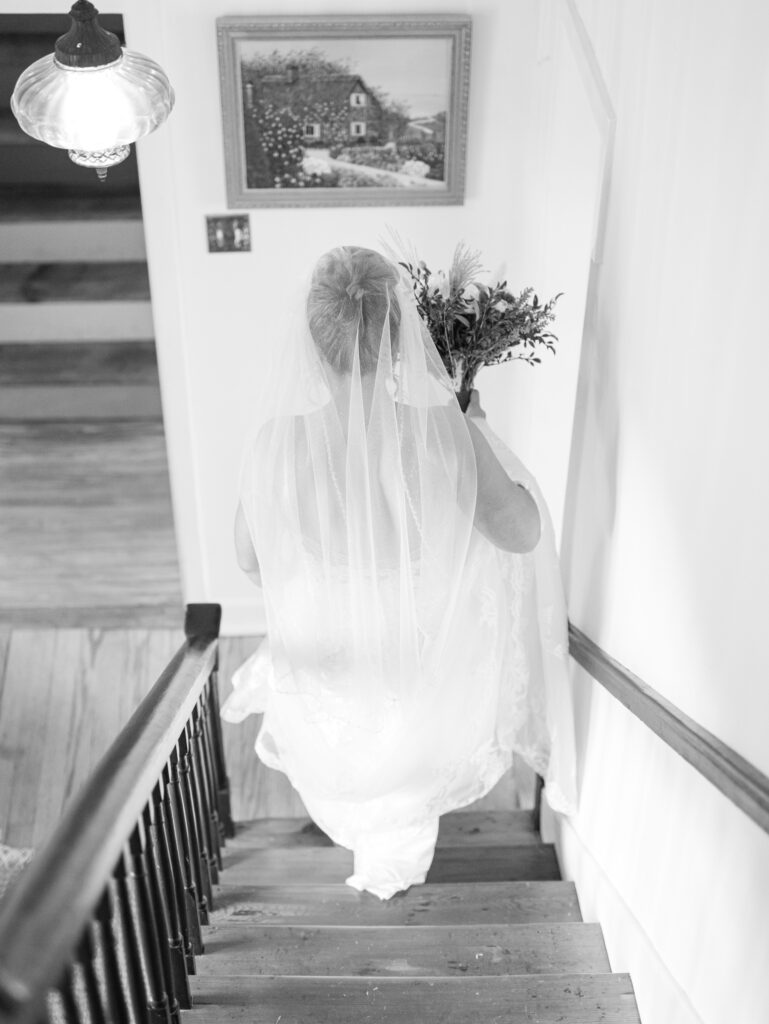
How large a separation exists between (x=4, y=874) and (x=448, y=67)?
299 cm

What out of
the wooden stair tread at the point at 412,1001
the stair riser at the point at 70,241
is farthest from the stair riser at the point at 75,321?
the wooden stair tread at the point at 412,1001

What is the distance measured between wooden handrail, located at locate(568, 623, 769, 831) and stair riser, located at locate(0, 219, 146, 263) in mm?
3827

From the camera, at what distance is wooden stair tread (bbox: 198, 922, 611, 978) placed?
2.14m

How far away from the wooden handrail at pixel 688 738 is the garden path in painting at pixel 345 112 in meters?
1.79

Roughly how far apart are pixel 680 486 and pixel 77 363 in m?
4.27

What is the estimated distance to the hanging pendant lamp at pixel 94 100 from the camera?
2.04 metres

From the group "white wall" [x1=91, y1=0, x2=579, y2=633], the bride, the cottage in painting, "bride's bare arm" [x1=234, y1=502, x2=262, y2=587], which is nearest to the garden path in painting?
the cottage in painting

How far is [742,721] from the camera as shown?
1.62 meters

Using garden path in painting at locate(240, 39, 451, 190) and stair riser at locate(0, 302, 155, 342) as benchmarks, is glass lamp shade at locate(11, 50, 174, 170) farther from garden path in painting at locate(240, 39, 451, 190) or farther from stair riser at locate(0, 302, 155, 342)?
stair riser at locate(0, 302, 155, 342)

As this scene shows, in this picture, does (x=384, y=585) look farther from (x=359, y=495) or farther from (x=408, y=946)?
(x=408, y=946)

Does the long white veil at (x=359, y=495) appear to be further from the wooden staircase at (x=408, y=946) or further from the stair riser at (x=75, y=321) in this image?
the stair riser at (x=75, y=321)

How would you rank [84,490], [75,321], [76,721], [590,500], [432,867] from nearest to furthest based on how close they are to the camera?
[590,500] < [432,867] < [76,721] < [84,490] < [75,321]

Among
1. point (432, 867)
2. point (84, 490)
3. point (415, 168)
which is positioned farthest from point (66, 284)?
point (432, 867)

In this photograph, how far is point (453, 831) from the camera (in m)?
3.06
